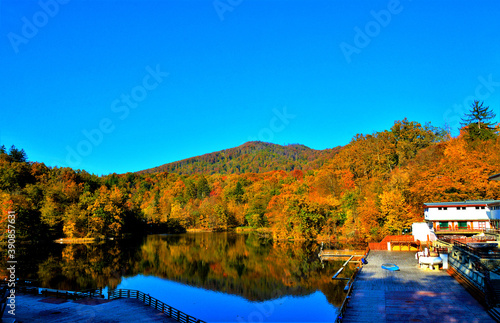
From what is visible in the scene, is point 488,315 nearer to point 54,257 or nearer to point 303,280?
point 303,280

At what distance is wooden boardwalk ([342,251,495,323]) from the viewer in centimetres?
1920

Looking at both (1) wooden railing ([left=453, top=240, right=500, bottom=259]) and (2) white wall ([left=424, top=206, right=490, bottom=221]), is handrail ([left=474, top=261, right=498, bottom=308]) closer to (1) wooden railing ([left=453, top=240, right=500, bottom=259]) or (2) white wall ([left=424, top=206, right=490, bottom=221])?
(1) wooden railing ([left=453, top=240, right=500, bottom=259])

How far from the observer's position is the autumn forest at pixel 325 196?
5456 centimetres

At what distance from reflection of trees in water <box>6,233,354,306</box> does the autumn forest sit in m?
9.21

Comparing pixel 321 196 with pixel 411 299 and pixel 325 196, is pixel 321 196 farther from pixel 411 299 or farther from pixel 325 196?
pixel 411 299

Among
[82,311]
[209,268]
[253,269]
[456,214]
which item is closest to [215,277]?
[209,268]

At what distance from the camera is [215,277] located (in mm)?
41312

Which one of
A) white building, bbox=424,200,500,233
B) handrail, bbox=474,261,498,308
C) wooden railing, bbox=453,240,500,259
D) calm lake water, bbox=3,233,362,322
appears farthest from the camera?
white building, bbox=424,200,500,233

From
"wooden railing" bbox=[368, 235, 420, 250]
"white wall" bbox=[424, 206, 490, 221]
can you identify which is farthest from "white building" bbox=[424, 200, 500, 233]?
"wooden railing" bbox=[368, 235, 420, 250]

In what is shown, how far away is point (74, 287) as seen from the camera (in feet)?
113

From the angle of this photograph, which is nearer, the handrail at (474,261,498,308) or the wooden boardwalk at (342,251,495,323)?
the wooden boardwalk at (342,251,495,323)

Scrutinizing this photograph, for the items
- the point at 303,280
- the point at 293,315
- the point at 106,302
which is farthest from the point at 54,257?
the point at 293,315

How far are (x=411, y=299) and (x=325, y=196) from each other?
5752cm

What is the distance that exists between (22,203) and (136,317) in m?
66.8
